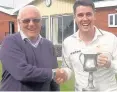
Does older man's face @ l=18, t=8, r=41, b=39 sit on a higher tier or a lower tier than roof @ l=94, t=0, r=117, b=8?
lower

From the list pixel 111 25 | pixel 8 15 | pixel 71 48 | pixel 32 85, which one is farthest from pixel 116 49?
pixel 8 15

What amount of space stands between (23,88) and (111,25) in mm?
14936

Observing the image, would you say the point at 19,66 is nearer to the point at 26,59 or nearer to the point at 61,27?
the point at 26,59

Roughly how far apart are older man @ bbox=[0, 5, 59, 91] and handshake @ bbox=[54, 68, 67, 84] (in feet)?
0.25

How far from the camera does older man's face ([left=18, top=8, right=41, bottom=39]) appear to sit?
3205 millimetres

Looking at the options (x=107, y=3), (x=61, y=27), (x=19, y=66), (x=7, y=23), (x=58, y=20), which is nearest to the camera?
(x=19, y=66)

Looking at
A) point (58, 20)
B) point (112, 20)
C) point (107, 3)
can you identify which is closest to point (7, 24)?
point (58, 20)

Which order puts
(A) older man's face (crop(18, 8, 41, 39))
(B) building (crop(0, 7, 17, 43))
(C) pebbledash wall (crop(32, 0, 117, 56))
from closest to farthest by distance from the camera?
1. (A) older man's face (crop(18, 8, 41, 39))
2. (C) pebbledash wall (crop(32, 0, 117, 56))
3. (B) building (crop(0, 7, 17, 43))

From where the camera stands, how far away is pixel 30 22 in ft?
10.5

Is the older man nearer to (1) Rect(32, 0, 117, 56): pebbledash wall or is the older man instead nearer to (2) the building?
(1) Rect(32, 0, 117, 56): pebbledash wall

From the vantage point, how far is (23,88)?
317 cm

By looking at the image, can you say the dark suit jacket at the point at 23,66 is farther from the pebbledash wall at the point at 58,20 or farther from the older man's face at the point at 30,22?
the pebbledash wall at the point at 58,20

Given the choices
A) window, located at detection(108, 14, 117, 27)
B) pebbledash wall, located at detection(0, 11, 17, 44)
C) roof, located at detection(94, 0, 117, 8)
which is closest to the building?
pebbledash wall, located at detection(0, 11, 17, 44)

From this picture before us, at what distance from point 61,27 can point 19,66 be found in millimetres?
17673
